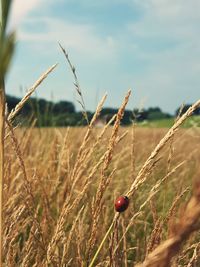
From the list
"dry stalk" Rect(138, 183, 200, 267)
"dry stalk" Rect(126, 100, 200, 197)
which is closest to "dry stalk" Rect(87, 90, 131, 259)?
"dry stalk" Rect(126, 100, 200, 197)

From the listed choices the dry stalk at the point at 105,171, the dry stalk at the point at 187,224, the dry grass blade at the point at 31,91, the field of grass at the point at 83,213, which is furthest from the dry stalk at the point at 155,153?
the dry stalk at the point at 187,224

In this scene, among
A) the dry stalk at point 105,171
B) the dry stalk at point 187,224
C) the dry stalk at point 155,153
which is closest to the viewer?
the dry stalk at point 187,224

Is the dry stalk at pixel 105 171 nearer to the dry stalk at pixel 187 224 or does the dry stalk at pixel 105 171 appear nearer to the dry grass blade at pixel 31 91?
the dry grass blade at pixel 31 91

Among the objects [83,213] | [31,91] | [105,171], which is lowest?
[83,213]

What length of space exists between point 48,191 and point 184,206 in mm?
2156

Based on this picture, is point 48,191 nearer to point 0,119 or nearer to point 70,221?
point 70,221

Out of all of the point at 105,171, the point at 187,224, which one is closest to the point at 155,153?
the point at 105,171

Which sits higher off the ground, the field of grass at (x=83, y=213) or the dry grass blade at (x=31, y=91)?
the dry grass blade at (x=31, y=91)

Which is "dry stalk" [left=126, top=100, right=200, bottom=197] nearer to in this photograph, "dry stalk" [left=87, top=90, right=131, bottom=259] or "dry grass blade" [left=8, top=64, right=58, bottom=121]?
"dry stalk" [left=87, top=90, right=131, bottom=259]

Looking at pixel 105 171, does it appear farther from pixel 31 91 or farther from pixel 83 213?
pixel 83 213

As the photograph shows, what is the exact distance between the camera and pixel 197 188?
37cm

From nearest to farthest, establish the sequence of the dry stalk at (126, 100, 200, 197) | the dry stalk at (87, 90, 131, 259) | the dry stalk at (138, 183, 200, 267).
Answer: the dry stalk at (138, 183, 200, 267) < the dry stalk at (126, 100, 200, 197) < the dry stalk at (87, 90, 131, 259)

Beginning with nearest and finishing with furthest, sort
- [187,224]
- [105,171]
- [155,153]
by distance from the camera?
[187,224] → [155,153] → [105,171]

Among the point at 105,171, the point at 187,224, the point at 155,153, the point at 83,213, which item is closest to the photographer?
the point at 187,224
